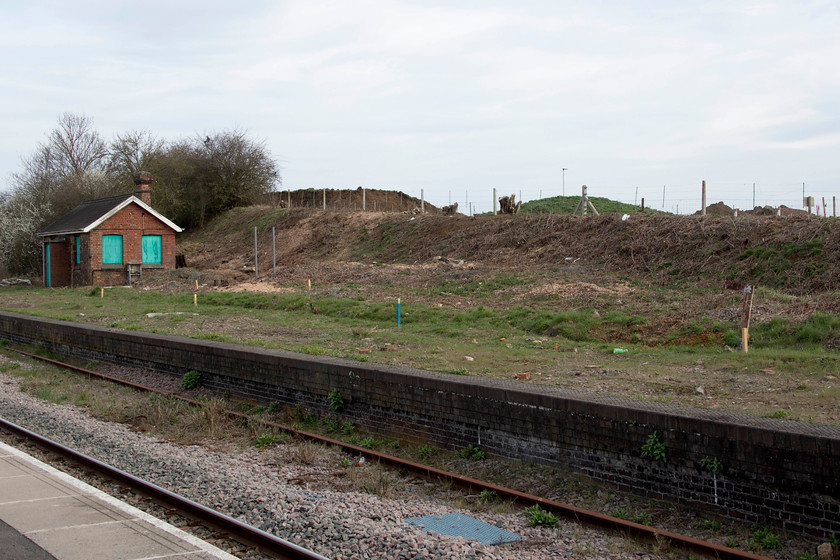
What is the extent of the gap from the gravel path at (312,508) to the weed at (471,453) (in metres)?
1.16

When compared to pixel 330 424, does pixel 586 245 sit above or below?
Answer: above

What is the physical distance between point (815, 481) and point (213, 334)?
13.8 metres

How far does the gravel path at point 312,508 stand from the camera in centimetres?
635

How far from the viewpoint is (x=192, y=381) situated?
14.8 m

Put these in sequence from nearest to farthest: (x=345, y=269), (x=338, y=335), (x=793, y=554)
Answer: (x=793, y=554), (x=338, y=335), (x=345, y=269)

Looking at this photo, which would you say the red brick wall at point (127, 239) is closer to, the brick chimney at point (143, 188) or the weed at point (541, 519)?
the brick chimney at point (143, 188)

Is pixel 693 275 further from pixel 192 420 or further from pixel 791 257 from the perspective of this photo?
pixel 192 420

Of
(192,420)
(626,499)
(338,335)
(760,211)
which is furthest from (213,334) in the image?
(760,211)

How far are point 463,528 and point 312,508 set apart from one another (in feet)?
5.01

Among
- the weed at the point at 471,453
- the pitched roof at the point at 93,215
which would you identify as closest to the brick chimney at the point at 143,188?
the pitched roof at the point at 93,215

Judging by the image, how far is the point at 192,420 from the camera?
39.6 ft

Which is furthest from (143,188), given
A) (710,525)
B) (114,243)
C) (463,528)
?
(710,525)

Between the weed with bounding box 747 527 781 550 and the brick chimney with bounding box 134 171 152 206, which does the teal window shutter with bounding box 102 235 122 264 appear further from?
the weed with bounding box 747 527 781 550

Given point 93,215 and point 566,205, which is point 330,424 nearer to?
point 93,215
